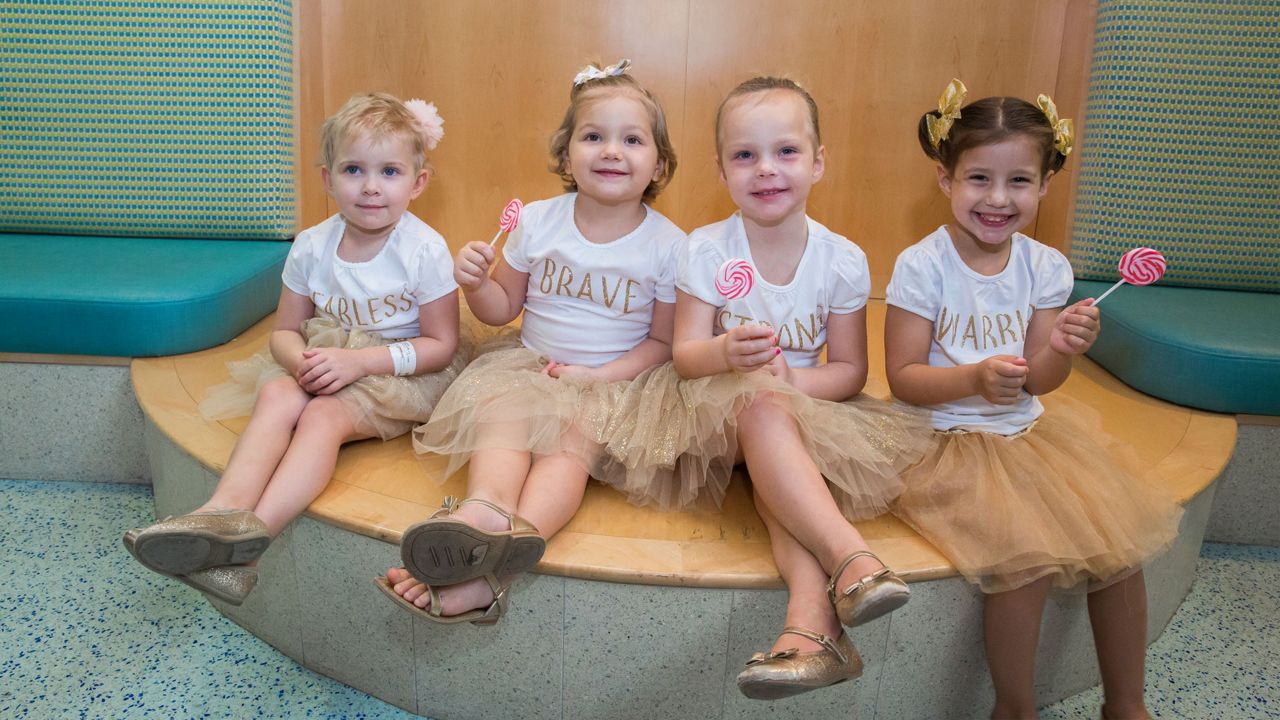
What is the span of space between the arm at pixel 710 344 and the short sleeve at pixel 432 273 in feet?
1.47

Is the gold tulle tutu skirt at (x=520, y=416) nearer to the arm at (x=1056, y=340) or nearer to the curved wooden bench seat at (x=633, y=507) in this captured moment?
the curved wooden bench seat at (x=633, y=507)

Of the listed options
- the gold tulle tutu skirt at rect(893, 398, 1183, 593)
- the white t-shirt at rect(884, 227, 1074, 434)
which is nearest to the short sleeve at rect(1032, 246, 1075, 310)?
the white t-shirt at rect(884, 227, 1074, 434)

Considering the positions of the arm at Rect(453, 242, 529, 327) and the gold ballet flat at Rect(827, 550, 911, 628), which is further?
the arm at Rect(453, 242, 529, 327)

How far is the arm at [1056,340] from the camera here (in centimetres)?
148

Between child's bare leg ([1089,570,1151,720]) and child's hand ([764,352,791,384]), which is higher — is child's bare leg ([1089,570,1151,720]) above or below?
below

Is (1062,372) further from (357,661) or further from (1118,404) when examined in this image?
(357,661)

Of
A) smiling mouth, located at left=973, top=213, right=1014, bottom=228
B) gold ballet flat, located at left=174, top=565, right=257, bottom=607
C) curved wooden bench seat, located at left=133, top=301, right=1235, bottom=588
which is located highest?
smiling mouth, located at left=973, top=213, right=1014, bottom=228

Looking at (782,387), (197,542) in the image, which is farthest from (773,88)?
(197,542)

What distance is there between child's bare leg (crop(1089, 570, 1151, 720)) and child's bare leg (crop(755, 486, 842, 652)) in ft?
1.53

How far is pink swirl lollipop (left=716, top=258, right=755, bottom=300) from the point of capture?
150cm

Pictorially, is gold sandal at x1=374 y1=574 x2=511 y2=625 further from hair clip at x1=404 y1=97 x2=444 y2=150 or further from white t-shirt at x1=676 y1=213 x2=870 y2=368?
hair clip at x1=404 y1=97 x2=444 y2=150

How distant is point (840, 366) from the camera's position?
174 cm

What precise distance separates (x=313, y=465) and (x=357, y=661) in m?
0.32

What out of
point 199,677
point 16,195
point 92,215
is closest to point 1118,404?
point 199,677
